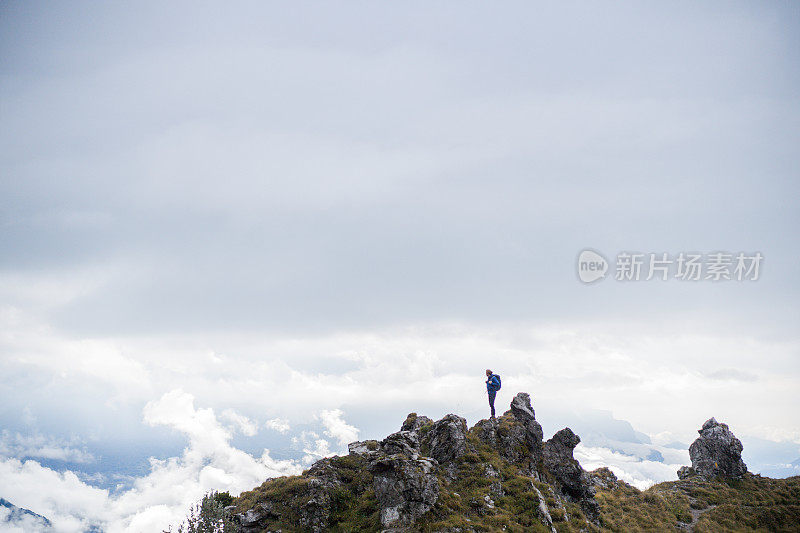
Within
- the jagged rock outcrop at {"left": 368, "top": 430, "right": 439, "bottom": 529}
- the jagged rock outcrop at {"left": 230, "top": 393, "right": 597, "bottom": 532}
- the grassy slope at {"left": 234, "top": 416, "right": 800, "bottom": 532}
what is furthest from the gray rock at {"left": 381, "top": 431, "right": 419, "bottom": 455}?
the jagged rock outcrop at {"left": 368, "top": 430, "right": 439, "bottom": 529}

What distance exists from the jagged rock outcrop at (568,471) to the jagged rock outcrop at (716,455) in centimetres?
2429

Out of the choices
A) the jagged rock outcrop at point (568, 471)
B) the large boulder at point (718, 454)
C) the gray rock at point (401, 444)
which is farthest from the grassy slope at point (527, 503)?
the gray rock at point (401, 444)

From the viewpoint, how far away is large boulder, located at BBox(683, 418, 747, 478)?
1955 inches

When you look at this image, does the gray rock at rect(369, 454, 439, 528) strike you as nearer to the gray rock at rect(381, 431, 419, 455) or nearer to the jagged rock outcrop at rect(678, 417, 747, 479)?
the gray rock at rect(381, 431, 419, 455)

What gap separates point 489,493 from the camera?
3319 cm

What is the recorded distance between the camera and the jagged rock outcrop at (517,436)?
3894 cm

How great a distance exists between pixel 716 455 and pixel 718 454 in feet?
0.91

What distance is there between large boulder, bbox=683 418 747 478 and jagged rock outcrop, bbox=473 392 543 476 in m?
28.6

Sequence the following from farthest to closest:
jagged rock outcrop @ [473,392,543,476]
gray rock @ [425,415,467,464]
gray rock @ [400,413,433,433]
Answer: gray rock @ [400,413,433,433] < jagged rock outcrop @ [473,392,543,476] < gray rock @ [425,415,467,464]

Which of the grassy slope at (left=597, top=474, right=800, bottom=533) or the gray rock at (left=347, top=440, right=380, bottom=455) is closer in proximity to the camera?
the grassy slope at (left=597, top=474, right=800, bottom=533)

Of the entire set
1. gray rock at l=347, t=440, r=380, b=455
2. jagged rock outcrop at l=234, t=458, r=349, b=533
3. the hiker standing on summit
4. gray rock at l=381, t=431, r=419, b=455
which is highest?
the hiker standing on summit

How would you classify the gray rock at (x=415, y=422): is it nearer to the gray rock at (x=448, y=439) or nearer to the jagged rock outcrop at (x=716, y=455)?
the gray rock at (x=448, y=439)

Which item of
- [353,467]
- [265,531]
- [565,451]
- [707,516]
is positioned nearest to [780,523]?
[707,516]

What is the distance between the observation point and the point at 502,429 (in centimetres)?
4103
